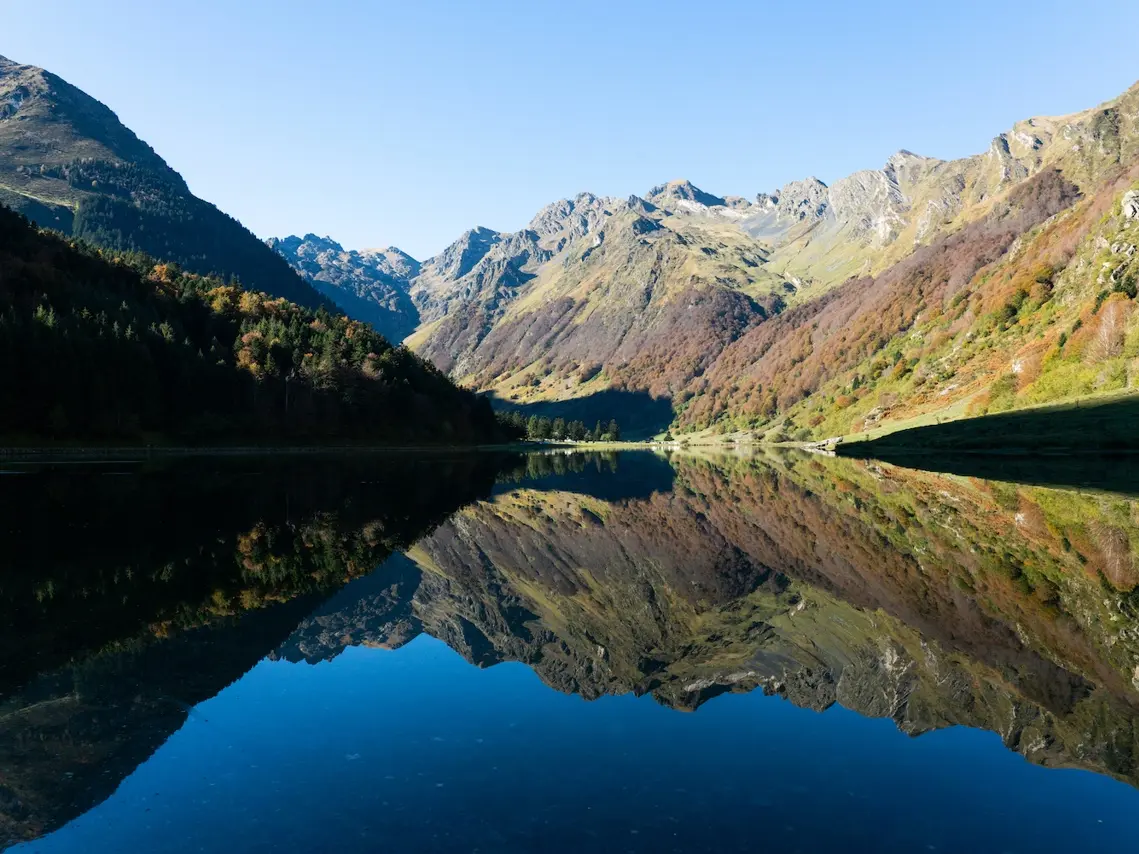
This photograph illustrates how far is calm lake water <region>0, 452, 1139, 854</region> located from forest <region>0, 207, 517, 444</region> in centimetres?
7152

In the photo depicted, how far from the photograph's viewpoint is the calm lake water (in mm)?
11328

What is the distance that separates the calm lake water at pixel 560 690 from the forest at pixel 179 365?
235ft

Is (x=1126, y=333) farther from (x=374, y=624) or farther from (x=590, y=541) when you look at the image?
(x=374, y=624)

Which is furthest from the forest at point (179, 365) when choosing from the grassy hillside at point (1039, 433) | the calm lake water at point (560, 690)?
the grassy hillside at point (1039, 433)

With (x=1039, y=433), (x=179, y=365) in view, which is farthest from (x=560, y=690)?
(x=179, y=365)

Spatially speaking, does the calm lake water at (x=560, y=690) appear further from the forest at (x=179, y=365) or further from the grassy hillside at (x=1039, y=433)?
the forest at (x=179, y=365)

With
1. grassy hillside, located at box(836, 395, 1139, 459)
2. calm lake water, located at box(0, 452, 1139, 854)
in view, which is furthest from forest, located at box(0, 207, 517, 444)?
grassy hillside, located at box(836, 395, 1139, 459)

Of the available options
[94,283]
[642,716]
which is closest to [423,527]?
[642,716]

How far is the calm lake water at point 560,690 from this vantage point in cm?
1133

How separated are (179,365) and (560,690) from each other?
124431 mm

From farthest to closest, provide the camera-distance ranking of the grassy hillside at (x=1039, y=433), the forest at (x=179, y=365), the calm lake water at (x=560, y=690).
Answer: the forest at (x=179, y=365) → the grassy hillside at (x=1039, y=433) → the calm lake water at (x=560, y=690)

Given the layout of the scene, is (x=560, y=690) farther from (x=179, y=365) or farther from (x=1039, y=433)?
(x=179, y=365)

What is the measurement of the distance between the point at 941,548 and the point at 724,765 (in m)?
26.1

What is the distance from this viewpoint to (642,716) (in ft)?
54.3
